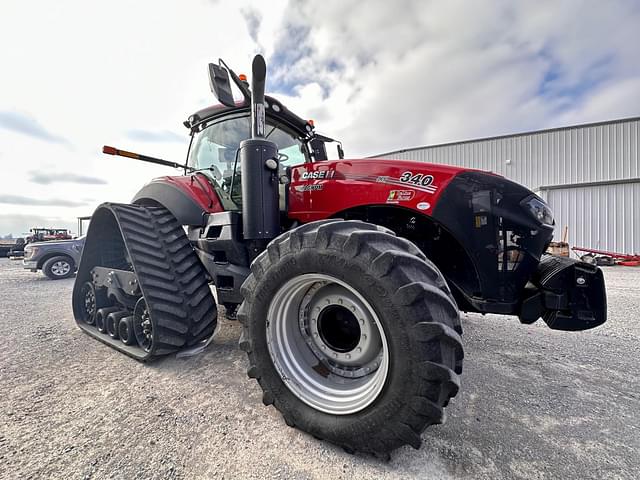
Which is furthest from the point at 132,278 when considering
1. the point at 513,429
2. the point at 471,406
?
the point at 513,429

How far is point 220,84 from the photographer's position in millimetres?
2008

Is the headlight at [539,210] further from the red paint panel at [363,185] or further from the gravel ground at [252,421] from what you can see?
the gravel ground at [252,421]

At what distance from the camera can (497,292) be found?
188 cm

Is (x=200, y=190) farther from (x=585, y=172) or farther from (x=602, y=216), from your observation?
(x=585, y=172)

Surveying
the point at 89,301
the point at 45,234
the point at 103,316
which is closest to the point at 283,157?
the point at 103,316

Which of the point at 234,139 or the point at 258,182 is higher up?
the point at 234,139

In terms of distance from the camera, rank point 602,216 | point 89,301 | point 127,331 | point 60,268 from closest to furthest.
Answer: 1. point 127,331
2. point 89,301
3. point 60,268
4. point 602,216

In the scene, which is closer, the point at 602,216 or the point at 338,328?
the point at 338,328

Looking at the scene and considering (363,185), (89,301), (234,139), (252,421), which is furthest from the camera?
(89,301)

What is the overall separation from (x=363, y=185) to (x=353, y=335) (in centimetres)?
100

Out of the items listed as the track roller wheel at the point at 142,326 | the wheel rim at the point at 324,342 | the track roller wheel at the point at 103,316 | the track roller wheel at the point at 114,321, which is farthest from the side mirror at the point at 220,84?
the track roller wheel at the point at 103,316

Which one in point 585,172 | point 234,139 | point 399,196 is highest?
point 585,172

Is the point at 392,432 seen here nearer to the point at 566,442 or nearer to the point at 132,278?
the point at 566,442

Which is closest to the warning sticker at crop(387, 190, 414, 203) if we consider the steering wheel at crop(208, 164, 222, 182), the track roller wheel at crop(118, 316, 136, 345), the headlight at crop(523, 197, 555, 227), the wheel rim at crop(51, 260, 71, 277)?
the headlight at crop(523, 197, 555, 227)
